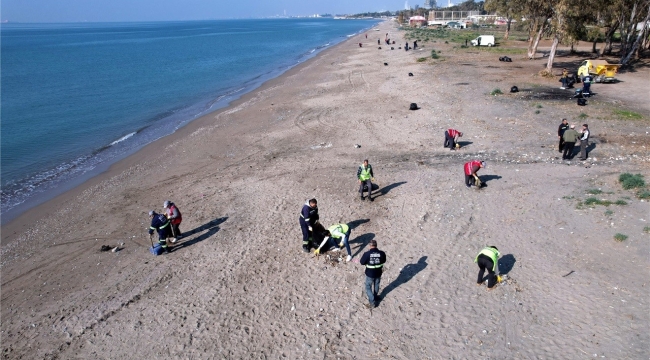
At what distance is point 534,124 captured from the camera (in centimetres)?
2117

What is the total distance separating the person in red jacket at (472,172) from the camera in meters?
14.3

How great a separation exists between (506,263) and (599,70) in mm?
28108

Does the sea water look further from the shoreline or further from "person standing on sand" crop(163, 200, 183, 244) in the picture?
"person standing on sand" crop(163, 200, 183, 244)

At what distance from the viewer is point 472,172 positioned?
14.4 m

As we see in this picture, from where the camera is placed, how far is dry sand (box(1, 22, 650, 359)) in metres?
8.78

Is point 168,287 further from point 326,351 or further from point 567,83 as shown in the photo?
point 567,83

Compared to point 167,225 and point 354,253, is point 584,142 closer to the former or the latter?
point 354,253

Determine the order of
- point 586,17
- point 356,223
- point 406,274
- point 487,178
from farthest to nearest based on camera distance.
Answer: point 586,17 < point 487,178 < point 356,223 < point 406,274

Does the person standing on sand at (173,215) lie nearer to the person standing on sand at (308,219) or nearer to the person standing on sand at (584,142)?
the person standing on sand at (308,219)

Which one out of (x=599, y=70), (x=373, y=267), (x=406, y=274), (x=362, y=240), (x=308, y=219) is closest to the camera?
(x=373, y=267)

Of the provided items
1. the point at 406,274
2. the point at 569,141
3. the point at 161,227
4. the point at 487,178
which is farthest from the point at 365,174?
the point at 569,141

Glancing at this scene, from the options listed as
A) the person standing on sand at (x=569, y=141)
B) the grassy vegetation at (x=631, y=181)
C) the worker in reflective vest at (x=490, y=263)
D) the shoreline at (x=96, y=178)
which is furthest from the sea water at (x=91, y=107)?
the grassy vegetation at (x=631, y=181)

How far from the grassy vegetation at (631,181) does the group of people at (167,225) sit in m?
14.8

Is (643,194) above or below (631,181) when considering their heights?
below
